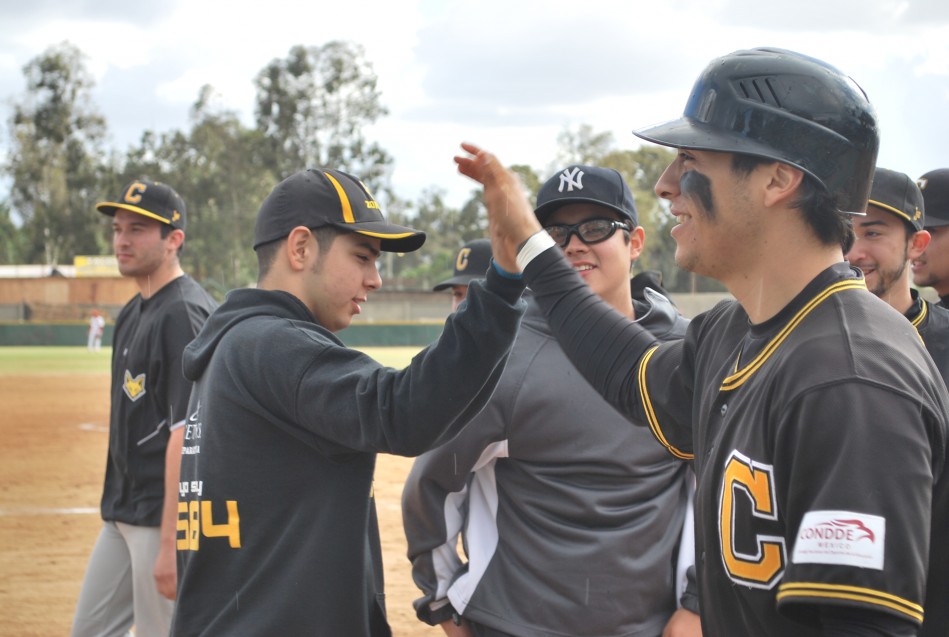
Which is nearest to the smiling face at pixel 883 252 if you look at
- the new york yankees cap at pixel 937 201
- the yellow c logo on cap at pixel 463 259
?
the new york yankees cap at pixel 937 201

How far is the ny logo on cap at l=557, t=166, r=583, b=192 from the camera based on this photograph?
3.72 metres

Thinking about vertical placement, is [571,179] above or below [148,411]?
above

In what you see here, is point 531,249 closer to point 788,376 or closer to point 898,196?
point 788,376

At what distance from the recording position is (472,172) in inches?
96.8

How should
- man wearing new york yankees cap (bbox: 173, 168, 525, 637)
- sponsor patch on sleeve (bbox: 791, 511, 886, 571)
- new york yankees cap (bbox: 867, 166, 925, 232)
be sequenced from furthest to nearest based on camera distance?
1. new york yankees cap (bbox: 867, 166, 925, 232)
2. man wearing new york yankees cap (bbox: 173, 168, 525, 637)
3. sponsor patch on sleeve (bbox: 791, 511, 886, 571)

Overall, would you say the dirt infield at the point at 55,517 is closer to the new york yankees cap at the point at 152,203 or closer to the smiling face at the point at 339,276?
the new york yankees cap at the point at 152,203

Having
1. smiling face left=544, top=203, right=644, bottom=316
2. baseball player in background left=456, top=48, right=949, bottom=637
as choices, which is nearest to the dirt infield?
smiling face left=544, top=203, right=644, bottom=316

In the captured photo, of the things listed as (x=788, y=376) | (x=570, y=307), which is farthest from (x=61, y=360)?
(x=788, y=376)

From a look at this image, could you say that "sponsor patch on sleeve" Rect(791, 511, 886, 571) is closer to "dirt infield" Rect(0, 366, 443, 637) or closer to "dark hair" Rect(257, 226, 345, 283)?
"dark hair" Rect(257, 226, 345, 283)

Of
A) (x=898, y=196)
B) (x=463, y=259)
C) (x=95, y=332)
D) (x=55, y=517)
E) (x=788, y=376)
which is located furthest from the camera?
(x=95, y=332)

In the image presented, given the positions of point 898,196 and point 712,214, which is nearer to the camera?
point 712,214

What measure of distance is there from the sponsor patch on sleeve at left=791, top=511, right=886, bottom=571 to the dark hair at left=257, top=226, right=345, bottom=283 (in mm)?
1711

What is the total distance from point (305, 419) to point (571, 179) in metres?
1.65

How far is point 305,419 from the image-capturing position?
98.2 inches
